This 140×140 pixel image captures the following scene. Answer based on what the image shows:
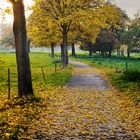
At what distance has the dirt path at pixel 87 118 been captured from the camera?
11312 mm

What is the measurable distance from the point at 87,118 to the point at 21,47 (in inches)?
Result: 238

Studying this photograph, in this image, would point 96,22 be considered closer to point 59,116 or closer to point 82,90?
point 82,90

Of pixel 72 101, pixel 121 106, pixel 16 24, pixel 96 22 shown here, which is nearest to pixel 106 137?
pixel 121 106

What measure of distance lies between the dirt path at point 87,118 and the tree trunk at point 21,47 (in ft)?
3.81

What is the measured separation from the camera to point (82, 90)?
72.5ft

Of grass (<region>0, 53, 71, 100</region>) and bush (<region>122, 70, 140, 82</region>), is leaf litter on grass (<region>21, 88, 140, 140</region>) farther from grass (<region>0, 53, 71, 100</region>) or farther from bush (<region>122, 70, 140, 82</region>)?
bush (<region>122, 70, 140, 82</region>)

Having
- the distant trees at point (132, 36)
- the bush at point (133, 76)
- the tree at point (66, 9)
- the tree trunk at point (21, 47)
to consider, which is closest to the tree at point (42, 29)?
the tree at point (66, 9)

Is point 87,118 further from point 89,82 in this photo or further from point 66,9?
point 66,9

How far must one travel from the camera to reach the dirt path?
11312 millimetres

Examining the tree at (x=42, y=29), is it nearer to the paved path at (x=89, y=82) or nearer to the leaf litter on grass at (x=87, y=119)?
the paved path at (x=89, y=82)

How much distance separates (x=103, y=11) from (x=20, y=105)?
2584 centimetres

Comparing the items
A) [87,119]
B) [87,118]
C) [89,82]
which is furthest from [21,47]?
[89,82]

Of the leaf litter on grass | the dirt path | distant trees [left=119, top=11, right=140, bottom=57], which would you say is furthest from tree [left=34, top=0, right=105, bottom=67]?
distant trees [left=119, top=11, right=140, bottom=57]

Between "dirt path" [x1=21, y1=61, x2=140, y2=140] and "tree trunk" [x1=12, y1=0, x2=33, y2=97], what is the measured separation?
116cm
